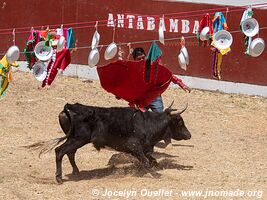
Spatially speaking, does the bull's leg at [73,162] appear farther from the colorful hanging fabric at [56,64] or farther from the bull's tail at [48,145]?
the colorful hanging fabric at [56,64]

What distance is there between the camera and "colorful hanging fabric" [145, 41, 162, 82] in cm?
881

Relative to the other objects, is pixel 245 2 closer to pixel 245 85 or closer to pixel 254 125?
pixel 245 85

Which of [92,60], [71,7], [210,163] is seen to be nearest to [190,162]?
[210,163]

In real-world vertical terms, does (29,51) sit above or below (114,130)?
above

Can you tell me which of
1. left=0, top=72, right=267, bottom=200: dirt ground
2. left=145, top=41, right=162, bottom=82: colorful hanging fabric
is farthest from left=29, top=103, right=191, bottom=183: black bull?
left=145, top=41, right=162, bottom=82: colorful hanging fabric

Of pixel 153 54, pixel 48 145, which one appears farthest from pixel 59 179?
pixel 153 54

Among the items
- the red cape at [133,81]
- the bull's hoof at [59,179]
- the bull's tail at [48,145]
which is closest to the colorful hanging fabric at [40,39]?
the red cape at [133,81]

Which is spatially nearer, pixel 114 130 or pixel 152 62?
pixel 114 130

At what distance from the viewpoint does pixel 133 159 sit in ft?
30.8

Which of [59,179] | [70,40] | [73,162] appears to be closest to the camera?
[59,179]

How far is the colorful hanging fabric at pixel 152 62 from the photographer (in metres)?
8.81

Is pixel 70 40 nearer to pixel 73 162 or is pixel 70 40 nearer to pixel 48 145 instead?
pixel 48 145

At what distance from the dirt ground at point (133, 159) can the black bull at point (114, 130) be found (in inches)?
11.5

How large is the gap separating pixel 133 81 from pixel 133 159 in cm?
105
